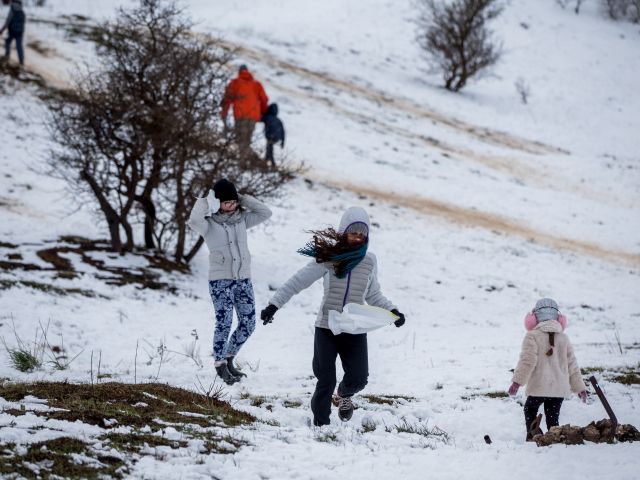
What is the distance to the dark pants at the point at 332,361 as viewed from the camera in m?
5.98

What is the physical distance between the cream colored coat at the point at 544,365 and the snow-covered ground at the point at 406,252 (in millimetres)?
719

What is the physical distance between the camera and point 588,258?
1802 cm

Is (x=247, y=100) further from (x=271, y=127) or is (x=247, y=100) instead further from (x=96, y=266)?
(x=96, y=266)

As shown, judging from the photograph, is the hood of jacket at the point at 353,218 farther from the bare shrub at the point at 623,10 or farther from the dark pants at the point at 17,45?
the bare shrub at the point at 623,10

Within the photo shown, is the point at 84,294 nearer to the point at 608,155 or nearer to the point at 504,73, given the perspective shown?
the point at 608,155

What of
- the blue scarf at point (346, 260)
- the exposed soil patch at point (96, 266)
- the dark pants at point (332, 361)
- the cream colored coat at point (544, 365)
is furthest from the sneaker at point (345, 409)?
the exposed soil patch at point (96, 266)

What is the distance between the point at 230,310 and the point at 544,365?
11.9ft

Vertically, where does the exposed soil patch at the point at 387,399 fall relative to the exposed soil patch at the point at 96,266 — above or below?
above

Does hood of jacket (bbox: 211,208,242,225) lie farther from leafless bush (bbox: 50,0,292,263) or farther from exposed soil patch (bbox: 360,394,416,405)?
leafless bush (bbox: 50,0,292,263)

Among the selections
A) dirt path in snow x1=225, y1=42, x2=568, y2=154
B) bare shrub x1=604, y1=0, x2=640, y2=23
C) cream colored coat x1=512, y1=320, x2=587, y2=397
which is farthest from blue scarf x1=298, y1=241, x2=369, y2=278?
bare shrub x1=604, y1=0, x2=640, y2=23

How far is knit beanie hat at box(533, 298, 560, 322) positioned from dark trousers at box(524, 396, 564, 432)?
794 mm

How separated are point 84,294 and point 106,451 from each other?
706cm

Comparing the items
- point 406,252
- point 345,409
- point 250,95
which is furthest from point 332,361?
point 250,95

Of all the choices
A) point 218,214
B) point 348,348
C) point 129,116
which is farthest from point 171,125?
point 348,348
